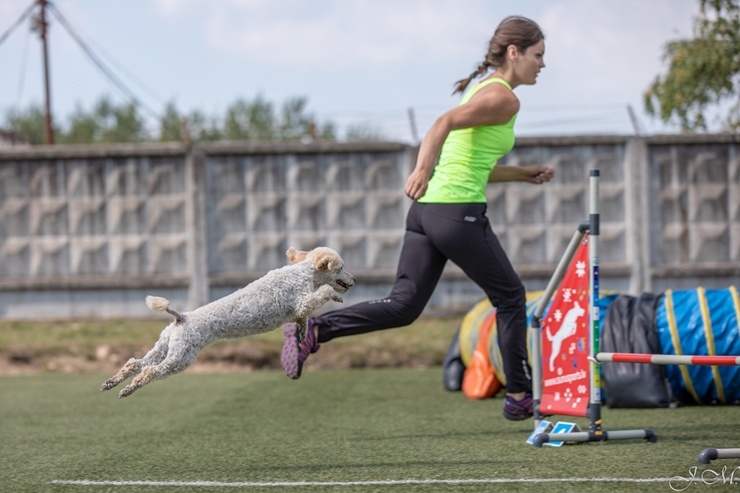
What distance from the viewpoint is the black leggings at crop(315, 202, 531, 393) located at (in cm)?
451

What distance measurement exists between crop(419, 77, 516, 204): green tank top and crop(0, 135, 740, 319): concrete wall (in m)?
5.98

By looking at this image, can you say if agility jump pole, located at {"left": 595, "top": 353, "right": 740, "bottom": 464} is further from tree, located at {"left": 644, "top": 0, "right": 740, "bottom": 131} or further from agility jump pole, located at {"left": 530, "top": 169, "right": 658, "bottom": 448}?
tree, located at {"left": 644, "top": 0, "right": 740, "bottom": 131}

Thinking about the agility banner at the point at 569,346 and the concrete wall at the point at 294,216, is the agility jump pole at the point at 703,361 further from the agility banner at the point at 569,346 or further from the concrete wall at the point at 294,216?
the concrete wall at the point at 294,216

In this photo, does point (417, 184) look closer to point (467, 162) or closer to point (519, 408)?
point (467, 162)

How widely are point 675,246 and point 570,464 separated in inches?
278

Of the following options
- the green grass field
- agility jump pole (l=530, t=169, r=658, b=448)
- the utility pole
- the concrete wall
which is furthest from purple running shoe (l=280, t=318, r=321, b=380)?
the utility pole

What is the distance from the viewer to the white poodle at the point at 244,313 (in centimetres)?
356

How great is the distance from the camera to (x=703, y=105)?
11383 mm

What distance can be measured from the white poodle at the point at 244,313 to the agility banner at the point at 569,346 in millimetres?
1427

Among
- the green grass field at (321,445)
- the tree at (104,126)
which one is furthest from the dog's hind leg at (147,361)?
the tree at (104,126)

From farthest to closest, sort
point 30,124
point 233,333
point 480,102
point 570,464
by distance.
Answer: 1. point 30,124
2. point 480,102
3. point 570,464
4. point 233,333

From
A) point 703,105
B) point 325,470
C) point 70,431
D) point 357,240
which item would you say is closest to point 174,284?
point 357,240

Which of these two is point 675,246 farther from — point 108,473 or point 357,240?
point 108,473

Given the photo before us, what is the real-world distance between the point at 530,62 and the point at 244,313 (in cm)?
183
